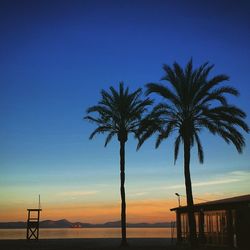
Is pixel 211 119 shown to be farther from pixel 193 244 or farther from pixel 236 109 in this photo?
pixel 193 244

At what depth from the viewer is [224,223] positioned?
105 feet

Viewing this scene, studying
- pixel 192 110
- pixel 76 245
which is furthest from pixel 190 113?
pixel 76 245

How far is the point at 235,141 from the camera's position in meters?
30.8

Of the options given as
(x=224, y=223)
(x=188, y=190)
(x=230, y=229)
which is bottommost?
(x=230, y=229)

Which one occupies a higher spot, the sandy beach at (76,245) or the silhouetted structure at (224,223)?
the silhouetted structure at (224,223)

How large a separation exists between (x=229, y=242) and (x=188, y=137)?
26.8 feet

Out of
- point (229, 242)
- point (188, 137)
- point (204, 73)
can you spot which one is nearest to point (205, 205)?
point (229, 242)

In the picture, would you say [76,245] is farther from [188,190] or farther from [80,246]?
[188,190]

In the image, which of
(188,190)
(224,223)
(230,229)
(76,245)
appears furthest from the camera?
(76,245)

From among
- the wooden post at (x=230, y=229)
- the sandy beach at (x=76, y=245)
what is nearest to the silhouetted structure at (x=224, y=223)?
the wooden post at (x=230, y=229)

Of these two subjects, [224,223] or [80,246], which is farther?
[80,246]

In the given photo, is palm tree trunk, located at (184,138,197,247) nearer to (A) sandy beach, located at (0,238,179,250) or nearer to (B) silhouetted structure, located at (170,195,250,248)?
(B) silhouetted structure, located at (170,195,250,248)

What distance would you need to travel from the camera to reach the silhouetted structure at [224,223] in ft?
97.6

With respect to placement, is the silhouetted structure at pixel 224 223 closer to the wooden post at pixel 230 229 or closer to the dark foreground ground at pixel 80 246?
the wooden post at pixel 230 229
